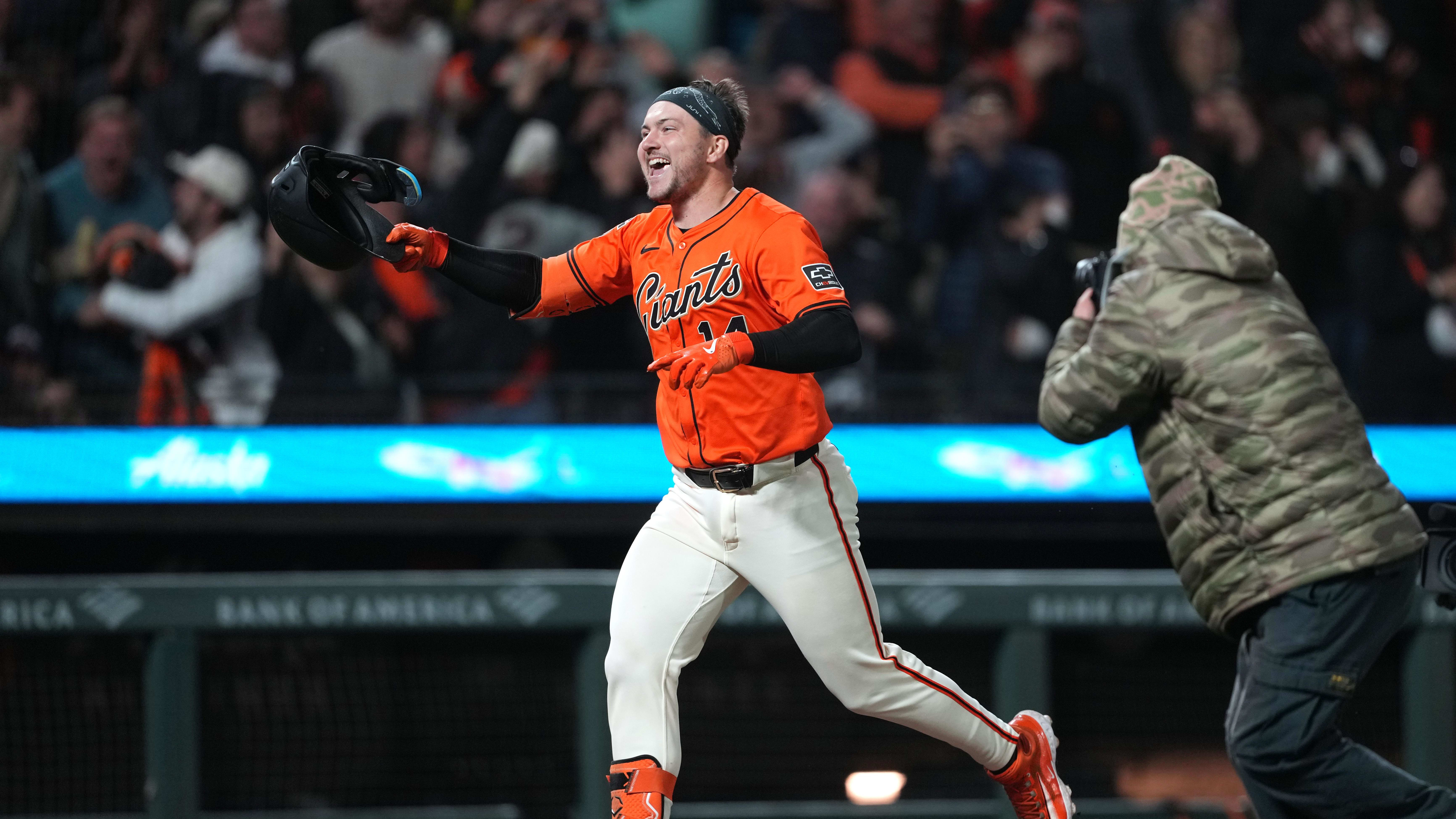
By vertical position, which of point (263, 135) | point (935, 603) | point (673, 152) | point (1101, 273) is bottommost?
point (935, 603)

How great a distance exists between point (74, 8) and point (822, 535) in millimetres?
4403

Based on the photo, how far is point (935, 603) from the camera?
378cm

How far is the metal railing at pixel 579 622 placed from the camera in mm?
3689

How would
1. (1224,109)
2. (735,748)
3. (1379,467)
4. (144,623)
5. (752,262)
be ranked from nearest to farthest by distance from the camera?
(1379,467)
(752,262)
(144,623)
(735,748)
(1224,109)

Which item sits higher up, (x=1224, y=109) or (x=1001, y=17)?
(x=1001, y=17)

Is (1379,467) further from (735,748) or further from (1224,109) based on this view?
(1224,109)

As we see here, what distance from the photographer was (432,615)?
3801 millimetres

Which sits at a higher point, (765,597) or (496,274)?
(496,274)

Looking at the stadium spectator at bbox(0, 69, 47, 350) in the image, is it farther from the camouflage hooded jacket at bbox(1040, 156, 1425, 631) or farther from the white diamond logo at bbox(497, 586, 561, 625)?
the camouflage hooded jacket at bbox(1040, 156, 1425, 631)

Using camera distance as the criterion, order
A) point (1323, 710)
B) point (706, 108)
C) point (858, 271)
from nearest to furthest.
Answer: point (1323, 710), point (706, 108), point (858, 271)

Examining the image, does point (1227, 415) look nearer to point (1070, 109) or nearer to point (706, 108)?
point (706, 108)

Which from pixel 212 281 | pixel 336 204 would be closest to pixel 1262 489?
pixel 336 204

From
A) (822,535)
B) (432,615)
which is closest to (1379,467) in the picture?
(822,535)

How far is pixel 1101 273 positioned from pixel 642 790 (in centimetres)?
126
